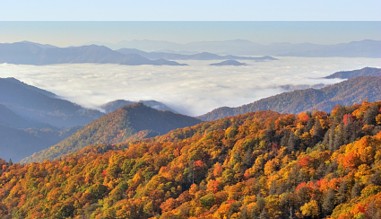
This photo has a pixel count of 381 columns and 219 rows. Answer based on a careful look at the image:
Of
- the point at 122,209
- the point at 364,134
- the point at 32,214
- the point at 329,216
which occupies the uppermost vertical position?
the point at 364,134

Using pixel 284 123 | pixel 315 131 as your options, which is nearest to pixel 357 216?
pixel 315 131

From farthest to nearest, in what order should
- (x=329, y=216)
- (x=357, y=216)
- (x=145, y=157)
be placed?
1. (x=145, y=157)
2. (x=329, y=216)
3. (x=357, y=216)

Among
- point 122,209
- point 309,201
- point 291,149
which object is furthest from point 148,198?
point 309,201

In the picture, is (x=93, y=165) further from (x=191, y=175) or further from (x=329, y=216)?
(x=329, y=216)

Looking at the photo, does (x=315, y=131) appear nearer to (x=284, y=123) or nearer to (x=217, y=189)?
(x=284, y=123)

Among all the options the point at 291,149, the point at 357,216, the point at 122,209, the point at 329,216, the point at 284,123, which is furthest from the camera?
the point at 284,123

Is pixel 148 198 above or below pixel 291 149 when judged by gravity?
below

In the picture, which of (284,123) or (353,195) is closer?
(353,195)
